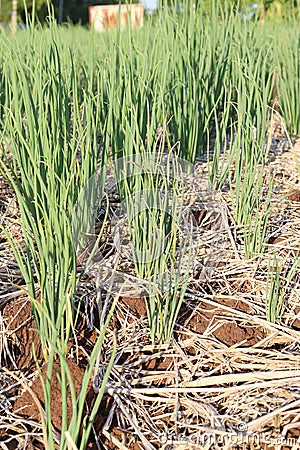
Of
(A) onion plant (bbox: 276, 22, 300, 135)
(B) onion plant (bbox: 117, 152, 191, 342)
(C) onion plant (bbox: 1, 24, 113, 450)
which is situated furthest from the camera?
(A) onion plant (bbox: 276, 22, 300, 135)

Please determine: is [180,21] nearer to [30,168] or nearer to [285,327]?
[30,168]

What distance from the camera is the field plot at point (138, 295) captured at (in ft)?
3.07

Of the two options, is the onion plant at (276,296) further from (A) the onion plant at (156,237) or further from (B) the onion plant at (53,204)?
(B) the onion plant at (53,204)

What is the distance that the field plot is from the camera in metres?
0.94

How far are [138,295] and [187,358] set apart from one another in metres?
0.22

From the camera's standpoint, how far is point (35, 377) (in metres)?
1.04

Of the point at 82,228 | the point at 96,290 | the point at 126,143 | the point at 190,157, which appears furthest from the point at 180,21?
the point at 96,290

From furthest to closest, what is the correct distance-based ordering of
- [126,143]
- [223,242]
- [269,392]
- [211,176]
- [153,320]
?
[211,176], [223,242], [126,143], [153,320], [269,392]

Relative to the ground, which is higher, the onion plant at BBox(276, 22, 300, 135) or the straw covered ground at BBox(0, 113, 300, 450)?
the onion plant at BBox(276, 22, 300, 135)

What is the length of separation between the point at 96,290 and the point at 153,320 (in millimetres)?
189

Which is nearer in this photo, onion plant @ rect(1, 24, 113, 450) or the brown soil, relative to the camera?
onion plant @ rect(1, 24, 113, 450)

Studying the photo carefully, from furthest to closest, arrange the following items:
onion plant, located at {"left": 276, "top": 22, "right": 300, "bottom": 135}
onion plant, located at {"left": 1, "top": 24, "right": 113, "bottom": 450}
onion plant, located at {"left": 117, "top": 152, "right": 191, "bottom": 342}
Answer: onion plant, located at {"left": 276, "top": 22, "right": 300, "bottom": 135}
onion plant, located at {"left": 117, "top": 152, "right": 191, "bottom": 342}
onion plant, located at {"left": 1, "top": 24, "right": 113, "bottom": 450}

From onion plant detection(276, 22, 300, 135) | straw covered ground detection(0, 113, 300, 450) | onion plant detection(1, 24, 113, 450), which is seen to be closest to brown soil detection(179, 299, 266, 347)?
straw covered ground detection(0, 113, 300, 450)

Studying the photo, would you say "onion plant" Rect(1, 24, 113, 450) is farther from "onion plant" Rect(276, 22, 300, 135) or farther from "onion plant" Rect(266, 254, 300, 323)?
"onion plant" Rect(276, 22, 300, 135)
